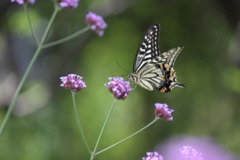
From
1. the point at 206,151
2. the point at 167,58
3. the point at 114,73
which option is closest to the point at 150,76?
the point at 167,58

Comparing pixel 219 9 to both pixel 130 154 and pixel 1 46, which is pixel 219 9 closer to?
pixel 130 154

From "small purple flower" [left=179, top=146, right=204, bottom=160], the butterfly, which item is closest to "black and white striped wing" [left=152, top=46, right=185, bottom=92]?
the butterfly

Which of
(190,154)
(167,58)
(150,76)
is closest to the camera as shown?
(190,154)

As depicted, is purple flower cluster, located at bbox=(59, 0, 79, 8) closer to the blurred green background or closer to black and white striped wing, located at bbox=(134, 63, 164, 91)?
black and white striped wing, located at bbox=(134, 63, 164, 91)

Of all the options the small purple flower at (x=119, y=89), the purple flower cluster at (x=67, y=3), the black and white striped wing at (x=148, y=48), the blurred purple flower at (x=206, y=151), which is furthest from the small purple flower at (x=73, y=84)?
the black and white striped wing at (x=148, y=48)

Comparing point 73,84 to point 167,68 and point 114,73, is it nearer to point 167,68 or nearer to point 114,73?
point 167,68

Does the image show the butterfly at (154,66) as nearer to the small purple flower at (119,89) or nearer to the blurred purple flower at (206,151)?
the blurred purple flower at (206,151)

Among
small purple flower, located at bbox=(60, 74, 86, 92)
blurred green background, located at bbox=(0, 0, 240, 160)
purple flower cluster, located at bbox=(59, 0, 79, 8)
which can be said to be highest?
purple flower cluster, located at bbox=(59, 0, 79, 8)

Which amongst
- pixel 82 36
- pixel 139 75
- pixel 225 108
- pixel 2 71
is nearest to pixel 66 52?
pixel 82 36
